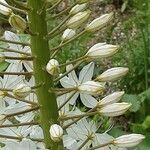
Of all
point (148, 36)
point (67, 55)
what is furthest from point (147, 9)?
point (67, 55)

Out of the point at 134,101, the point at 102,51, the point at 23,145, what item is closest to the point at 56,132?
the point at 23,145

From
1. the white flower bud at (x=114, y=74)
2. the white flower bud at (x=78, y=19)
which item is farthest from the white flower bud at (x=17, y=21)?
the white flower bud at (x=114, y=74)

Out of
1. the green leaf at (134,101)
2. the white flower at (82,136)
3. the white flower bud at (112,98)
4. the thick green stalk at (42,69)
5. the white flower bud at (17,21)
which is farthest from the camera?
the green leaf at (134,101)

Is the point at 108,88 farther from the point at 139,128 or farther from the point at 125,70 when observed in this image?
the point at 125,70

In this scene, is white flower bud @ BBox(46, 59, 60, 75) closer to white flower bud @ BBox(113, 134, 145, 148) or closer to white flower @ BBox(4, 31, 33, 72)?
white flower @ BBox(4, 31, 33, 72)

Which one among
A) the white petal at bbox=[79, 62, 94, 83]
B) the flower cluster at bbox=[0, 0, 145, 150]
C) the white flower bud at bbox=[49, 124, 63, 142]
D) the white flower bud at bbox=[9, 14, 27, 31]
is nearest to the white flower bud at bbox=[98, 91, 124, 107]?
the flower cluster at bbox=[0, 0, 145, 150]

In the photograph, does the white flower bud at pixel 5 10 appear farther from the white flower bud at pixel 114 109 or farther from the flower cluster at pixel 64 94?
the white flower bud at pixel 114 109

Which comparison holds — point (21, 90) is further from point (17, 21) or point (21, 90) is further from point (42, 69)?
point (17, 21)
